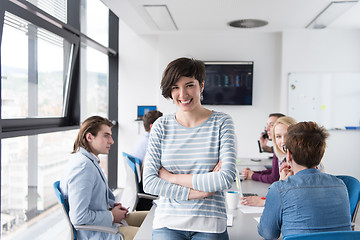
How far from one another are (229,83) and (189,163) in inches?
178

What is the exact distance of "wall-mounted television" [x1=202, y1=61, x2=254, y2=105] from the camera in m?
5.75

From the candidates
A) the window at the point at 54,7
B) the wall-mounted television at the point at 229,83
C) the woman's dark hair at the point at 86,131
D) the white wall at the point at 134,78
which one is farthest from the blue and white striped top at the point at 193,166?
the white wall at the point at 134,78

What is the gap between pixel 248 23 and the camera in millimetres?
5234

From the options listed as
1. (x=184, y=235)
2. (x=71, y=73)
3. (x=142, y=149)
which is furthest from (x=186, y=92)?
(x=71, y=73)

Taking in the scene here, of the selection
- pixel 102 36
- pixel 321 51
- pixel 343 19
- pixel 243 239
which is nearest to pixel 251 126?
pixel 321 51

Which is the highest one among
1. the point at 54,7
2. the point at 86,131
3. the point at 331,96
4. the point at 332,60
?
the point at 54,7

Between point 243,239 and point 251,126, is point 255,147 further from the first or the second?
point 243,239

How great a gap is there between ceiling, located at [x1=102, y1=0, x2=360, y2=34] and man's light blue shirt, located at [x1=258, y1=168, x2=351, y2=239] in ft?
10.2

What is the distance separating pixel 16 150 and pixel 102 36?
113 inches

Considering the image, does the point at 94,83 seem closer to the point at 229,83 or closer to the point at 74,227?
the point at 229,83

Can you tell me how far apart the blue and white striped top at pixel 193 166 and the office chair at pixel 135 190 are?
5.36 feet

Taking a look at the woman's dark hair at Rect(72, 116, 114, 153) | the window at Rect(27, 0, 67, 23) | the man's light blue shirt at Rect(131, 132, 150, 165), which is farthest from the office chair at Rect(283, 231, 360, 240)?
the window at Rect(27, 0, 67, 23)

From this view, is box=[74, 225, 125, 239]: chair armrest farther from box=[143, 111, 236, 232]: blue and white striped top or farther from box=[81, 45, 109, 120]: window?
box=[81, 45, 109, 120]: window

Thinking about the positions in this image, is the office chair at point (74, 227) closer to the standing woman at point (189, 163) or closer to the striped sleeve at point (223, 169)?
the standing woman at point (189, 163)
